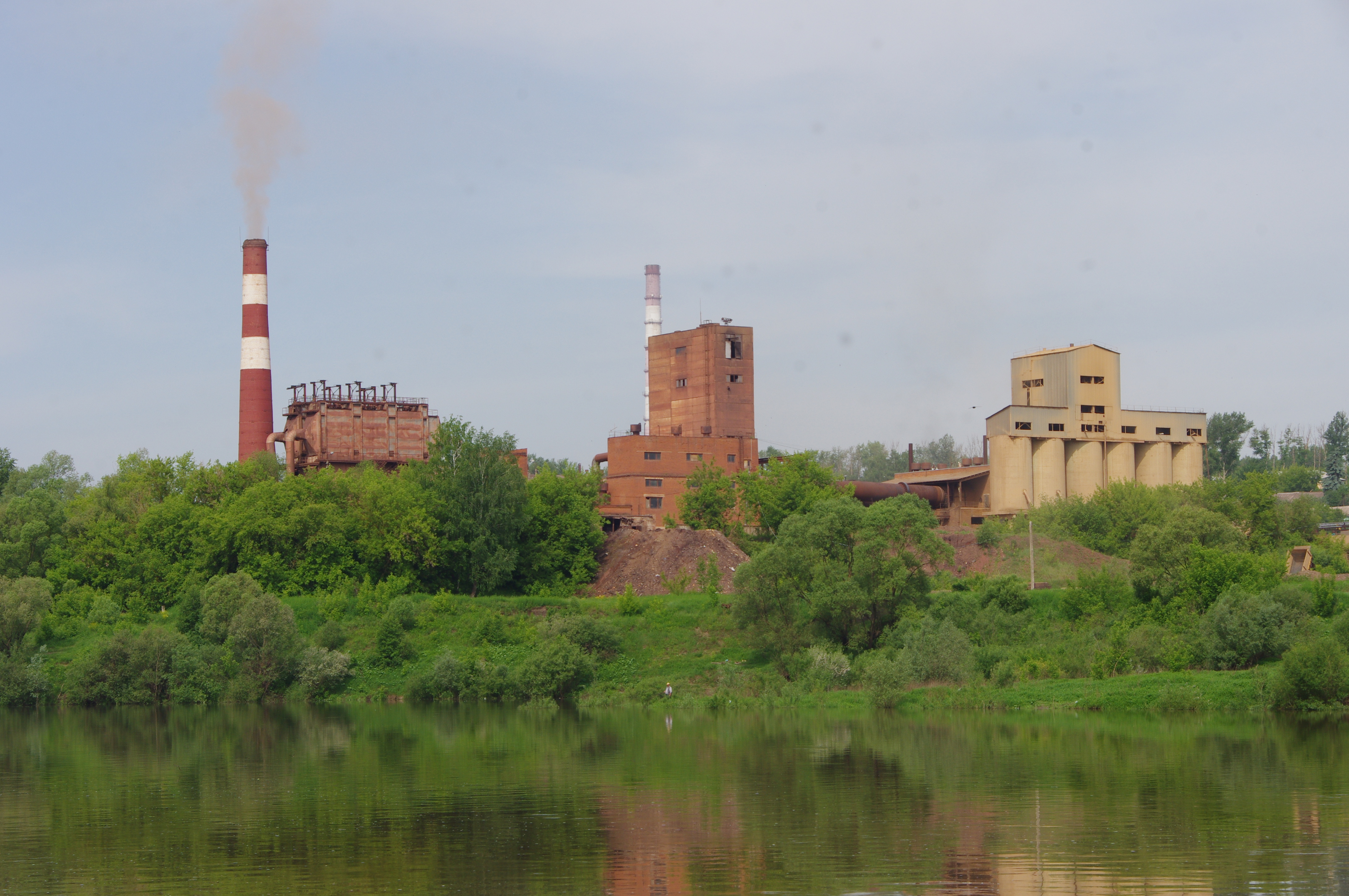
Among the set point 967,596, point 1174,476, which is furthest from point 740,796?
point 1174,476

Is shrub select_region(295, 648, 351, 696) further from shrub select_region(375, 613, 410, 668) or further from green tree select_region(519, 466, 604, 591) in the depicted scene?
green tree select_region(519, 466, 604, 591)

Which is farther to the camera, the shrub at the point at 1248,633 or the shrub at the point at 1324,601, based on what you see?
the shrub at the point at 1324,601

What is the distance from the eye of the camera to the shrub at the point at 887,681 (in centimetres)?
4266

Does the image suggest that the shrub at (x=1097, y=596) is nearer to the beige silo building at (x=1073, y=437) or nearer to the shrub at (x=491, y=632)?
the shrub at (x=491, y=632)

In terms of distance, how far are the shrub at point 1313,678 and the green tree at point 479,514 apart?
3529cm

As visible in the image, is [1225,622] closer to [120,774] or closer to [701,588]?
[701,588]

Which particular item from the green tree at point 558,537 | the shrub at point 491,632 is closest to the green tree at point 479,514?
the green tree at point 558,537

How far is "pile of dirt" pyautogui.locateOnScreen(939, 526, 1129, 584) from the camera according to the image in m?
Answer: 64.1

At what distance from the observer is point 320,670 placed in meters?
52.8

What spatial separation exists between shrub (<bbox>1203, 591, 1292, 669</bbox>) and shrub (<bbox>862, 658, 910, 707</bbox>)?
30.9 ft

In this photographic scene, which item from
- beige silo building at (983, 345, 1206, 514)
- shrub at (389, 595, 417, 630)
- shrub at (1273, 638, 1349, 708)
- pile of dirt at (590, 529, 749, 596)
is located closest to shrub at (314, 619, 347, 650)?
shrub at (389, 595, 417, 630)

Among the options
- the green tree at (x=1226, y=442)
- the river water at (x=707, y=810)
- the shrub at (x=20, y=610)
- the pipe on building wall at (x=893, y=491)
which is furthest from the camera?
the green tree at (x=1226, y=442)

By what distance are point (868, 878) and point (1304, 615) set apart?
99.0 feet

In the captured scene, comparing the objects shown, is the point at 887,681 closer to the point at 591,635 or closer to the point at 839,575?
the point at 839,575
